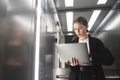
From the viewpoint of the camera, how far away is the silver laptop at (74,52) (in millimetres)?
1735

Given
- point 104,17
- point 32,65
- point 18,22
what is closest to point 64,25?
point 104,17

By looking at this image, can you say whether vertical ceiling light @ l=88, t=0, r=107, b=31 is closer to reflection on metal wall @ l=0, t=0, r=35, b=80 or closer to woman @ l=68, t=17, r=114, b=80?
woman @ l=68, t=17, r=114, b=80

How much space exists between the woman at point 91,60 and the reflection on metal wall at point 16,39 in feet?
1.66

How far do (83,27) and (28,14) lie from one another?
641 mm

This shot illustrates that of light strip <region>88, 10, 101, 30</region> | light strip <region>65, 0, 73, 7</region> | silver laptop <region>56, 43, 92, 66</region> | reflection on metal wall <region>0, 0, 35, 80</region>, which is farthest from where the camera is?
light strip <region>88, 10, 101, 30</region>

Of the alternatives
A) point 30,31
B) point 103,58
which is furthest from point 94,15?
point 30,31

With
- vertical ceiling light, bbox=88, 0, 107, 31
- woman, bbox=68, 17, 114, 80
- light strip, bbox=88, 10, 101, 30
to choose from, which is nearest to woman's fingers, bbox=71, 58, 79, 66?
woman, bbox=68, 17, 114, 80

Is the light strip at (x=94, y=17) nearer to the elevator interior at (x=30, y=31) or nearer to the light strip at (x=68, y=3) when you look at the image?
the elevator interior at (x=30, y=31)

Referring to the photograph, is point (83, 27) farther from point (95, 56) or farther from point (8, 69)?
point (8, 69)

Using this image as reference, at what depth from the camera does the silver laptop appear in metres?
1.74

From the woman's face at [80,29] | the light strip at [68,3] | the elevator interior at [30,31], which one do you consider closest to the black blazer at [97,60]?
the woman's face at [80,29]

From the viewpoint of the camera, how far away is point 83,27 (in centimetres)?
185

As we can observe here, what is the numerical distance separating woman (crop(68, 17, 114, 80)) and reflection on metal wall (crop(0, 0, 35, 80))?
51 cm

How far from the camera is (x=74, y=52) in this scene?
178 cm
